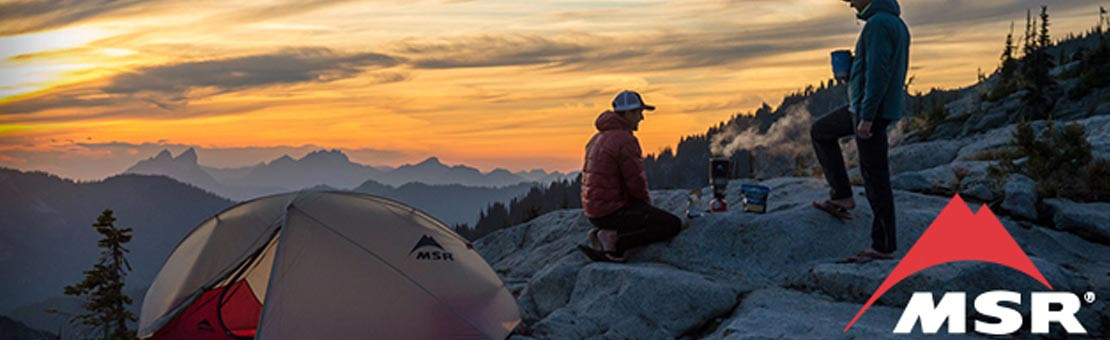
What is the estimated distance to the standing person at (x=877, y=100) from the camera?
10.1m

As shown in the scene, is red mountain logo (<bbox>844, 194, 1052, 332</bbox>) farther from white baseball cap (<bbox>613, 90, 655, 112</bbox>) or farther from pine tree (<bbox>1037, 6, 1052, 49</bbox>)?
pine tree (<bbox>1037, 6, 1052, 49</bbox>)

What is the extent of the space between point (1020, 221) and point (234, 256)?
1368cm

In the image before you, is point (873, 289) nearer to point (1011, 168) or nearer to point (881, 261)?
point (881, 261)

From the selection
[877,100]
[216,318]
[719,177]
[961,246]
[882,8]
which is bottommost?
[216,318]

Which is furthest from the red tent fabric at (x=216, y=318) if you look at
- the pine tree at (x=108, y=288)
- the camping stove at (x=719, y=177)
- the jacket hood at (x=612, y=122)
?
the pine tree at (x=108, y=288)

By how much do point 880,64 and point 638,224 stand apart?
178 inches

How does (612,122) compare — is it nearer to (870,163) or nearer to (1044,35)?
(870,163)

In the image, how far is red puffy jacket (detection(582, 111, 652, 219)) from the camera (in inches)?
473

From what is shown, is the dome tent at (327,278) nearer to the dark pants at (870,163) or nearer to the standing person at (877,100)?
the dark pants at (870,163)

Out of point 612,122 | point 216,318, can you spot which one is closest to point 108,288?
point 216,318

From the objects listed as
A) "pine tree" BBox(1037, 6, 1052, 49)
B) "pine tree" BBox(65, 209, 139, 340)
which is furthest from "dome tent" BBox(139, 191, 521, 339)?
"pine tree" BBox(1037, 6, 1052, 49)

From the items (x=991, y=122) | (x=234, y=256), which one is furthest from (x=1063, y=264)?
(x=991, y=122)

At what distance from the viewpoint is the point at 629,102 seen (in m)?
12.2

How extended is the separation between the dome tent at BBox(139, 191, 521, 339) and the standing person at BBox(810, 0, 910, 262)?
225 inches
